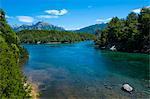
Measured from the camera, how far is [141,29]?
106 metres

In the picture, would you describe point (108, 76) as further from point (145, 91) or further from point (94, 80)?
point (145, 91)

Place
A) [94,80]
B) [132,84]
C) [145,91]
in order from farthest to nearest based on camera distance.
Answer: [94,80] < [132,84] < [145,91]

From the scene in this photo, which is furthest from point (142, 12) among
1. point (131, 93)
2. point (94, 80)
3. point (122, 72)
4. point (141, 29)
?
point (131, 93)

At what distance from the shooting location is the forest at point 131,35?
101312 millimetres

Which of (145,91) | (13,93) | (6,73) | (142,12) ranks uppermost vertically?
(142,12)

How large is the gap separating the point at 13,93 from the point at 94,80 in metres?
26.0

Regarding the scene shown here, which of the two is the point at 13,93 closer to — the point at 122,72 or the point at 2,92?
the point at 2,92

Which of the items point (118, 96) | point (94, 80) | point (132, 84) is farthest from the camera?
point (94, 80)

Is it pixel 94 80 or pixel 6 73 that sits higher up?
pixel 6 73

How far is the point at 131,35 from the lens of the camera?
109625 millimetres

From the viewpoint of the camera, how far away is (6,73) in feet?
80.0

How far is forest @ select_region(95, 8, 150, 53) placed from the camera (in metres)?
101

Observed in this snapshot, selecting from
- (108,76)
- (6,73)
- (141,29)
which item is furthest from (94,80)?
(141,29)

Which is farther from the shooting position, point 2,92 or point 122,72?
point 122,72
